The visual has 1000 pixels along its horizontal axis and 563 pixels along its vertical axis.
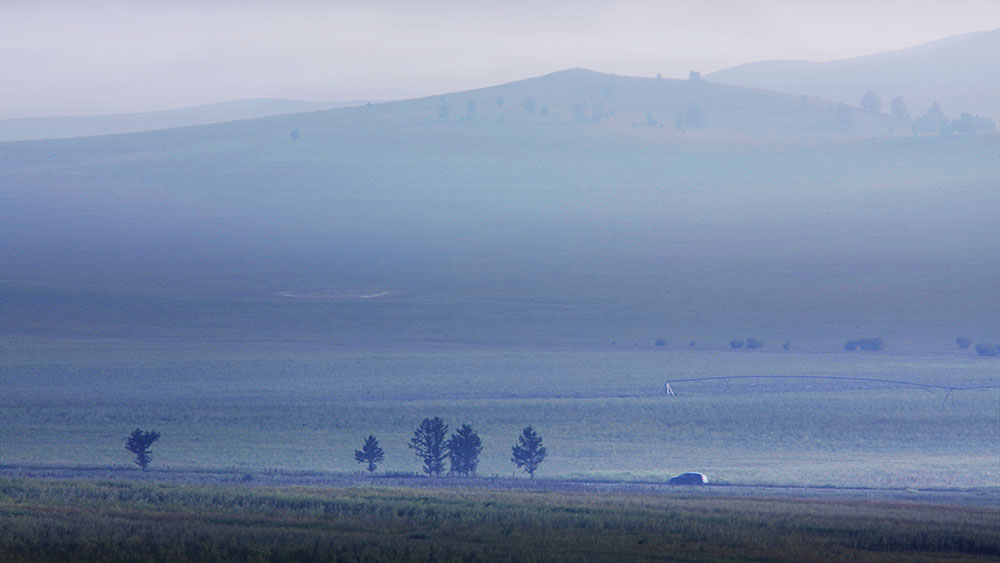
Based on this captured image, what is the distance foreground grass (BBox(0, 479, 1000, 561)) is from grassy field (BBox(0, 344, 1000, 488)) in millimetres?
10126

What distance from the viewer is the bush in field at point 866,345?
252 ft

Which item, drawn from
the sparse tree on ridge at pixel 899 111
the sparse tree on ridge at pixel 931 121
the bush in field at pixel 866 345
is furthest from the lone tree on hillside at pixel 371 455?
the sparse tree on ridge at pixel 899 111

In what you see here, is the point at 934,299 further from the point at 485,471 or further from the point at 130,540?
the point at 130,540

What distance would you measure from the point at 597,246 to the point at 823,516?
84.9 m

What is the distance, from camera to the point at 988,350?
246ft

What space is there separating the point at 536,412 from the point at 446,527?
2937 centimetres

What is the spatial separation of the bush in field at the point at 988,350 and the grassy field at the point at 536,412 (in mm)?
2973

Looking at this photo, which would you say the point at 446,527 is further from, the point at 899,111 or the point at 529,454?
the point at 899,111

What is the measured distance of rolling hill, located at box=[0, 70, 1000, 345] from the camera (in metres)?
85.4

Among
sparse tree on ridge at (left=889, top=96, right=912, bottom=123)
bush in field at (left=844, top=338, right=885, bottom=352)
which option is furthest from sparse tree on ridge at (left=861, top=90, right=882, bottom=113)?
bush in field at (left=844, top=338, right=885, bottom=352)

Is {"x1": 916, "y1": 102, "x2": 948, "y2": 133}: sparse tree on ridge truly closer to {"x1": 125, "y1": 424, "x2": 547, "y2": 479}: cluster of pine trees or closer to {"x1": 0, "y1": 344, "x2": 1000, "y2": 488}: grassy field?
{"x1": 0, "y1": 344, "x2": 1000, "y2": 488}: grassy field

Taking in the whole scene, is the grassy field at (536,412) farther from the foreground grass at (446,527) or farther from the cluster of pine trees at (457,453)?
the foreground grass at (446,527)

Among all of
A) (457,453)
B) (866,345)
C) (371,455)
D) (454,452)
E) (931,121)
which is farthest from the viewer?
(931,121)

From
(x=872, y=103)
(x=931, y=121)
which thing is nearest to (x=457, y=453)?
(x=931, y=121)
